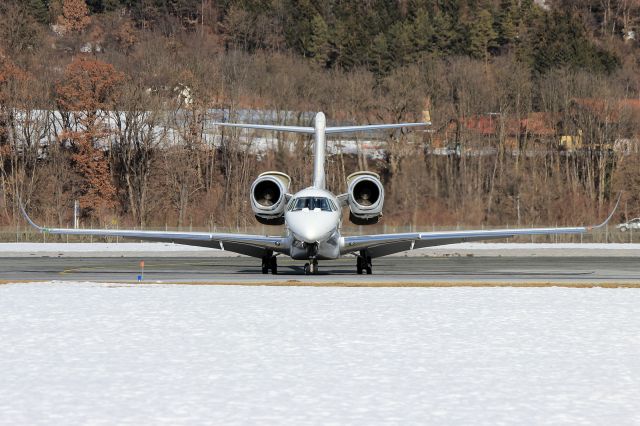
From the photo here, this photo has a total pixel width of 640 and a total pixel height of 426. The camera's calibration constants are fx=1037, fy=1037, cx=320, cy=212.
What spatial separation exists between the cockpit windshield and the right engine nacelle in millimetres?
1698

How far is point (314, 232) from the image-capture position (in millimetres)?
28750

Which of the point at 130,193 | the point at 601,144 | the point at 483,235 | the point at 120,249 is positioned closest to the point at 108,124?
the point at 130,193

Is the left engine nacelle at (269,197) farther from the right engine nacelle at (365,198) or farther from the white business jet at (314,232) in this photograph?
the right engine nacelle at (365,198)

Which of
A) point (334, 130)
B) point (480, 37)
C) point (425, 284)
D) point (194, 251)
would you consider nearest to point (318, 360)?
point (425, 284)

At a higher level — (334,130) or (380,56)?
(380,56)

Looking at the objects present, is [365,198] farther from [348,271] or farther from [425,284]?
[425,284]

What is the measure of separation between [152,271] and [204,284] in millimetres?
8465

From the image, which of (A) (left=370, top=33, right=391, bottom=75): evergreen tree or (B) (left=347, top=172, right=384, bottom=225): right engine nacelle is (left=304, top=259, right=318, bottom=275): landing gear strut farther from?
(A) (left=370, top=33, right=391, bottom=75): evergreen tree

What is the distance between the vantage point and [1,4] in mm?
119812

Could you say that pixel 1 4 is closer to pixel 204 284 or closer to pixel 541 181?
pixel 541 181

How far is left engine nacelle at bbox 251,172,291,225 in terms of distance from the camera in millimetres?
31234

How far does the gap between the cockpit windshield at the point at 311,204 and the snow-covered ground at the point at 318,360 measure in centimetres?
834

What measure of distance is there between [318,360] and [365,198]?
18533 millimetres

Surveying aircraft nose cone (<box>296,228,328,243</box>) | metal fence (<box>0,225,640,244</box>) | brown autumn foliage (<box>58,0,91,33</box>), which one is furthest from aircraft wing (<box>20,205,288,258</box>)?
brown autumn foliage (<box>58,0,91,33</box>)
